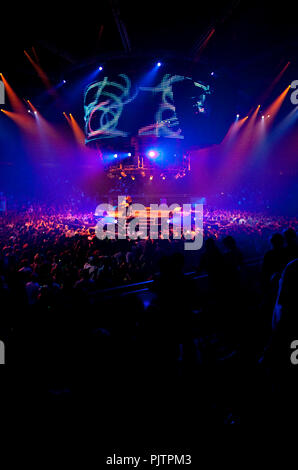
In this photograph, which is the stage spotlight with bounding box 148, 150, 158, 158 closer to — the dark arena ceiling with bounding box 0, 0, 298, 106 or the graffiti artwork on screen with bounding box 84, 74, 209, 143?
the graffiti artwork on screen with bounding box 84, 74, 209, 143

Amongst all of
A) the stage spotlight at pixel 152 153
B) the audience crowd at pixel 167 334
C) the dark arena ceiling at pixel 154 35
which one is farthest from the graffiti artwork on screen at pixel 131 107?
the audience crowd at pixel 167 334

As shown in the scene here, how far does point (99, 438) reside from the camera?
2271 millimetres

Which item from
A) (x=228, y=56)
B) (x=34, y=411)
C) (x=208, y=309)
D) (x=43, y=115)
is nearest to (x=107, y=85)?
(x=228, y=56)

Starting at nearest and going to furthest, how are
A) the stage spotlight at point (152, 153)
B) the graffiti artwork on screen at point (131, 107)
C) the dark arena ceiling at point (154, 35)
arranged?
the dark arena ceiling at point (154, 35), the graffiti artwork on screen at point (131, 107), the stage spotlight at point (152, 153)

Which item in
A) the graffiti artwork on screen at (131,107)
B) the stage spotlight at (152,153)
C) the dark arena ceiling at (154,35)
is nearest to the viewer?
the dark arena ceiling at (154,35)

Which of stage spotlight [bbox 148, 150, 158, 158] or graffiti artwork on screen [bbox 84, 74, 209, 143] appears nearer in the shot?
graffiti artwork on screen [bbox 84, 74, 209, 143]

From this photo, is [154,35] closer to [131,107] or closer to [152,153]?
[131,107]

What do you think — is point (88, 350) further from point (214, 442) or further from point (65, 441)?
point (214, 442)

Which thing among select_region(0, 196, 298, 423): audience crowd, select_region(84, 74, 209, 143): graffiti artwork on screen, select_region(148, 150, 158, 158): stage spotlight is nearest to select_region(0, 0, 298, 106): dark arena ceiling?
select_region(84, 74, 209, 143): graffiti artwork on screen

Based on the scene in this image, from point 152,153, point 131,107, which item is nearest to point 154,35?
point 131,107

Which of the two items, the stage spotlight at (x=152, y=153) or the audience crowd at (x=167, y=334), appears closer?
the audience crowd at (x=167, y=334)

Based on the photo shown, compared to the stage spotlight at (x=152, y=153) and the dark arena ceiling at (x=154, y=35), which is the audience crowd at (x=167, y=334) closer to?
the dark arena ceiling at (x=154, y=35)

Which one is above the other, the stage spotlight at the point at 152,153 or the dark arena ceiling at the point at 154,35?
the stage spotlight at the point at 152,153

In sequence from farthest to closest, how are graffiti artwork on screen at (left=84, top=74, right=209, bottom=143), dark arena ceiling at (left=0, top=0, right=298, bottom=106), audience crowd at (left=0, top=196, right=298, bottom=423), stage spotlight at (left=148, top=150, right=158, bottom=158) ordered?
stage spotlight at (left=148, top=150, right=158, bottom=158), graffiti artwork on screen at (left=84, top=74, right=209, bottom=143), dark arena ceiling at (left=0, top=0, right=298, bottom=106), audience crowd at (left=0, top=196, right=298, bottom=423)
